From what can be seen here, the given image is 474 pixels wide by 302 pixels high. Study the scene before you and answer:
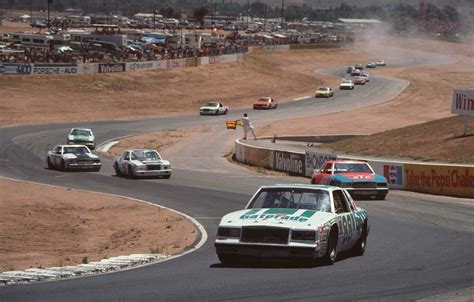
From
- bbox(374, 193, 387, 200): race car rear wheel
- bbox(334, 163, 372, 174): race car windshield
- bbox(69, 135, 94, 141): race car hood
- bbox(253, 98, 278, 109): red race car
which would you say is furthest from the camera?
bbox(253, 98, 278, 109): red race car

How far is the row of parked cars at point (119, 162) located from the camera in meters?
36.5

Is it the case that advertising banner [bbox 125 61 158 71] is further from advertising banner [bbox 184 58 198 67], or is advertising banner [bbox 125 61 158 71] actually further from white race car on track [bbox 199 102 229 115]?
white race car on track [bbox 199 102 229 115]

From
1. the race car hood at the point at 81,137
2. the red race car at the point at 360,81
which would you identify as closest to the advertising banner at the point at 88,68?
the race car hood at the point at 81,137

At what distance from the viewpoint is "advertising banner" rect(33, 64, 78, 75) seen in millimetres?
77875

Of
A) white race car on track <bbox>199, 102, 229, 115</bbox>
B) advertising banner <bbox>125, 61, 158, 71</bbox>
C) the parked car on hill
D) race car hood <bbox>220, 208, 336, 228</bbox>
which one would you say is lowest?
the parked car on hill

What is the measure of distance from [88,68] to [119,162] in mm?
45710

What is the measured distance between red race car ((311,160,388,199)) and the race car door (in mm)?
11844

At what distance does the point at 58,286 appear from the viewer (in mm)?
12312

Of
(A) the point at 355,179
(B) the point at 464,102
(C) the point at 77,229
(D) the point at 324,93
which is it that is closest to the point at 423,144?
(B) the point at 464,102

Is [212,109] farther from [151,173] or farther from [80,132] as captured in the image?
[151,173]

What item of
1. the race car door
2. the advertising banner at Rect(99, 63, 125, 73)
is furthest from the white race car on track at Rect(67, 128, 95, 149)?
the race car door

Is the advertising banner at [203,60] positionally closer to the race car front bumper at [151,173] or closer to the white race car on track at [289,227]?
the race car front bumper at [151,173]

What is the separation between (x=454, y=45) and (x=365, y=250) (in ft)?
484

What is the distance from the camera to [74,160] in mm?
39844
